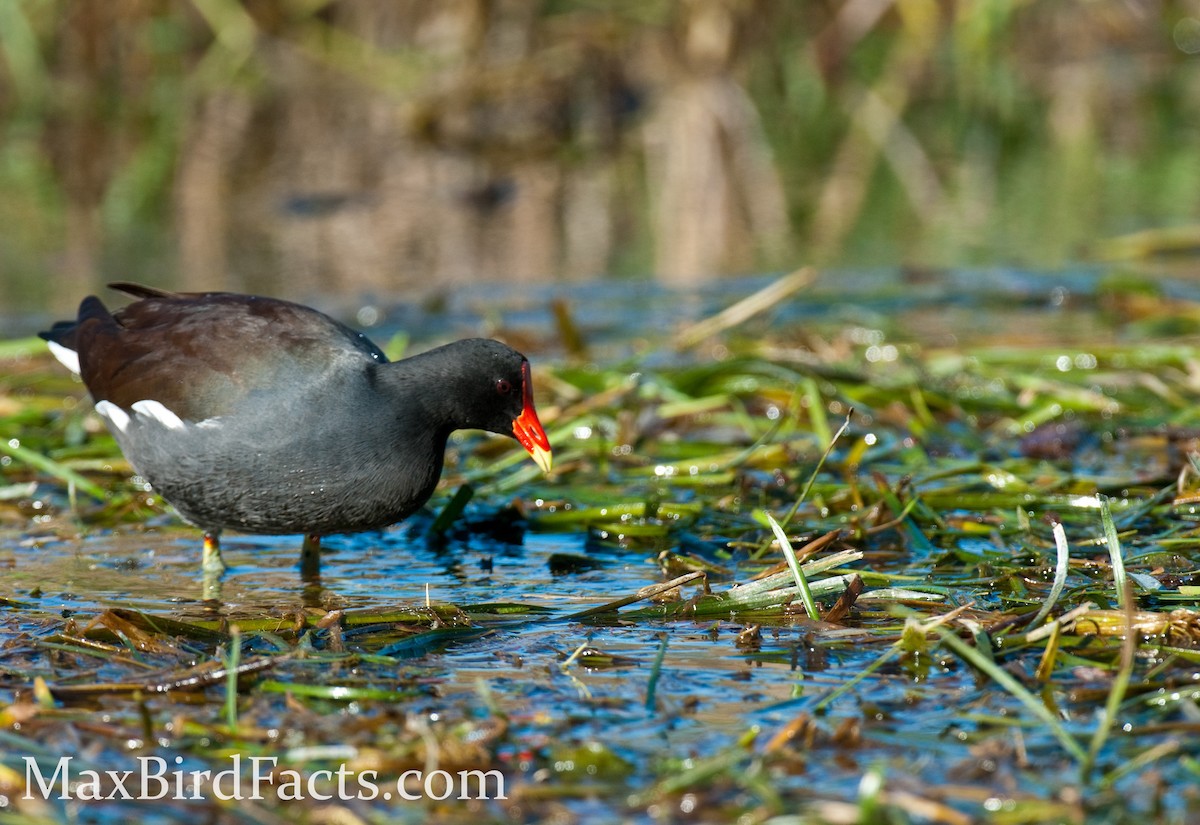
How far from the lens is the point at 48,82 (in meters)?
14.0

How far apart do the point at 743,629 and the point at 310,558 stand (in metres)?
1.44

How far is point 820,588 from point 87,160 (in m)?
9.96

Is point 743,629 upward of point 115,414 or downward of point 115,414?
downward

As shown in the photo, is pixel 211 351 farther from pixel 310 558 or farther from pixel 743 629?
pixel 743 629

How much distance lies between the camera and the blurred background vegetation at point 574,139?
9172mm

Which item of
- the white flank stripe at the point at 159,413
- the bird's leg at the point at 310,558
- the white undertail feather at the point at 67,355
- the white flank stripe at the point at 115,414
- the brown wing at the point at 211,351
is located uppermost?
the brown wing at the point at 211,351

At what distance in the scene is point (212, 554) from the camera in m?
4.51

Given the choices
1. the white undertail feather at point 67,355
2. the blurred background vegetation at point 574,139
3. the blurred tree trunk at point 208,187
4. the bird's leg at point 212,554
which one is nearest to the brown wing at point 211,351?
the white undertail feather at point 67,355

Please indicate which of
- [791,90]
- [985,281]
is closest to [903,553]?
[985,281]

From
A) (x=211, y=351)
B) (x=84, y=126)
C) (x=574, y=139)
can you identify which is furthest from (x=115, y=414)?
(x=84, y=126)

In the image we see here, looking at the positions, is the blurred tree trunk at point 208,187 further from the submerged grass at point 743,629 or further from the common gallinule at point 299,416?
the common gallinule at point 299,416

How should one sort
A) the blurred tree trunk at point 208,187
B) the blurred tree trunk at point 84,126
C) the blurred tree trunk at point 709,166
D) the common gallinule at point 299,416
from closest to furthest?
1. the common gallinule at point 299,416
2. the blurred tree trunk at point 208,187
3. the blurred tree trunk at point 709,166
4. the blurred tree trunk at point 84,126

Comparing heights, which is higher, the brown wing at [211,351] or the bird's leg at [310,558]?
the brown wing at [211,351]

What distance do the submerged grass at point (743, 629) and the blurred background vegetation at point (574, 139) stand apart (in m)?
3.08
